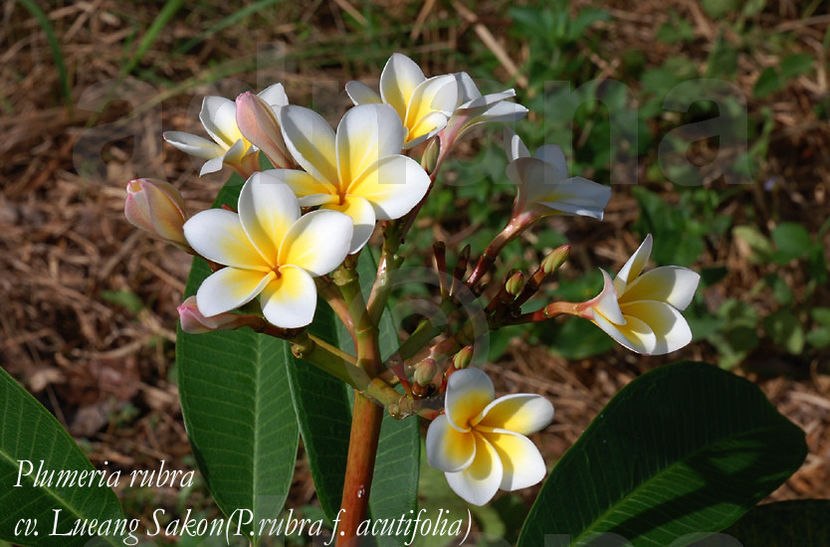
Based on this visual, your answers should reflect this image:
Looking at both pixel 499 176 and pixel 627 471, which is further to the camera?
pixel 499 176

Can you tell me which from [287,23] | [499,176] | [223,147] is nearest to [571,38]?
[499,176]

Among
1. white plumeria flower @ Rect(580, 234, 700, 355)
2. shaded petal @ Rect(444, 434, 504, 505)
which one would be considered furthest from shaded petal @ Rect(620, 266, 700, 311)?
shaded petal @ Rect(444, 434, 504, 505)

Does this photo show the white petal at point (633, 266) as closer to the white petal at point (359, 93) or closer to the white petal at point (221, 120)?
the white petal at point (359, 93)

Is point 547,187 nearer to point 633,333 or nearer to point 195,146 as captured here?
point 633,333

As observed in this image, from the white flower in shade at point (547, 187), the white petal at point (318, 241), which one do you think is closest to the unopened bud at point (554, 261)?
the white flower in shade at point (547, 187)

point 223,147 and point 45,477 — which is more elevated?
point 223,147

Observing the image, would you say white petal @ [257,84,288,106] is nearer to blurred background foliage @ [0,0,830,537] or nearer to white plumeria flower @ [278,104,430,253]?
white plumeria flower @ [278,104,430,253]

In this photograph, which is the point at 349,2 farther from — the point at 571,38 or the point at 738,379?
the point at 738,379
